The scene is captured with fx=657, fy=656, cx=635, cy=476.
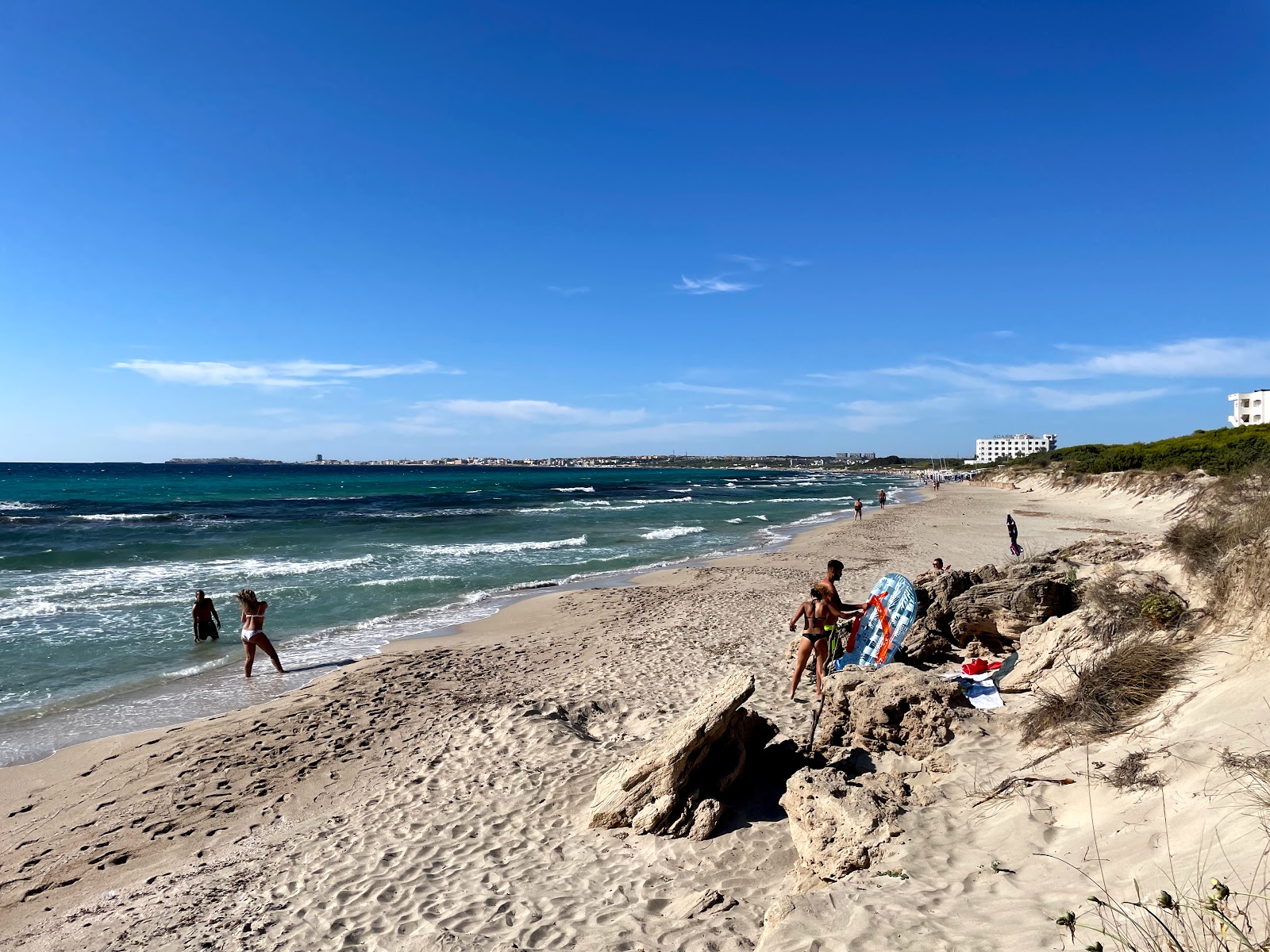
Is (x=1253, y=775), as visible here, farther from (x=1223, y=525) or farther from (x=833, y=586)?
(x=1223, y=525)

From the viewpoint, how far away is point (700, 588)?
1641cm

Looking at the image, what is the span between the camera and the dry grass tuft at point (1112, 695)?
14.1ft

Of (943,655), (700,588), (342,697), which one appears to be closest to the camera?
(943,655)

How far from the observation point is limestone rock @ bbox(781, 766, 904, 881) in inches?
150

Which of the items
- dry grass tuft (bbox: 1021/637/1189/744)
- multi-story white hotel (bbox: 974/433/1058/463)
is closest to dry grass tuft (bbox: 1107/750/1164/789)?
dry grass tuft (bbox: 1021/637/1189/744)

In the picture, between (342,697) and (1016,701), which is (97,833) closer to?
(342,697)

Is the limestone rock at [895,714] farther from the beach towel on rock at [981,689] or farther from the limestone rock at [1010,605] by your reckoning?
the limestone rock at [1010,605]

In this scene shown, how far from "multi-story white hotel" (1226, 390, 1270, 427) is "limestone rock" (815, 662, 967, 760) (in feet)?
240

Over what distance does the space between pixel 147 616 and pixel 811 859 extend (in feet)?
49.3

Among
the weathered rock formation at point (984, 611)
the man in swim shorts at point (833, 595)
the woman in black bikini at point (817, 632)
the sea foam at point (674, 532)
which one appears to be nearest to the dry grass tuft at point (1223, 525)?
the weathered rock formation at point (984, 611)

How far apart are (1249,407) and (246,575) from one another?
82983mm

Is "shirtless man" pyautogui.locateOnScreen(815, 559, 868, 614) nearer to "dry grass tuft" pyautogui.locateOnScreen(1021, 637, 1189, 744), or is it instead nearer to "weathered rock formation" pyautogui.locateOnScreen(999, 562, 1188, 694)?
"weathered rock formation" pyautogui.locateOnScreen(999, 562, 1188, 694)

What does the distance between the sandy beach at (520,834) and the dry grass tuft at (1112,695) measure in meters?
0.17

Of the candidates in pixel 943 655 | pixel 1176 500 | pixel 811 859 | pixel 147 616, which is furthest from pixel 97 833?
pixel 1176 500
